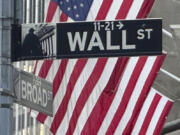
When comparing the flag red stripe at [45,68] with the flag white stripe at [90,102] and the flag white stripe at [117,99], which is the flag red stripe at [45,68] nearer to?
the flag white stripe at [90,102]

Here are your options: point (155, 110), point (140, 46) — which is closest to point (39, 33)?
point (140, 46)

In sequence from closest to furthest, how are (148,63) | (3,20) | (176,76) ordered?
(3,20) → (148,63) → (176,76)

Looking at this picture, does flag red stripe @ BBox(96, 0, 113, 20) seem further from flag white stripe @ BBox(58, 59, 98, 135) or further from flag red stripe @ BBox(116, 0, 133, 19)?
flag white stripe @ BBox(58, 59, 98, 135)

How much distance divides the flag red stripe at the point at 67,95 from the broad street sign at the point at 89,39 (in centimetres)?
692

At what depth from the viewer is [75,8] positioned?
16500 millimetres

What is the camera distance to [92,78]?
16.6 meters

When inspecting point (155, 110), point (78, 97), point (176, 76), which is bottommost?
point (176, 76)

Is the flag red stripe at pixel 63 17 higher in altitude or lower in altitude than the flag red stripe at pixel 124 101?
higher

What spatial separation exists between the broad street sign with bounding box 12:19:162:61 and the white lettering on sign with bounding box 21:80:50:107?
0.37 metres

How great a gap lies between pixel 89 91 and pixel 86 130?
1006 mm

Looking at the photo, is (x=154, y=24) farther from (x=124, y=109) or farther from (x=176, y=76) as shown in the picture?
(x=176, y=76)

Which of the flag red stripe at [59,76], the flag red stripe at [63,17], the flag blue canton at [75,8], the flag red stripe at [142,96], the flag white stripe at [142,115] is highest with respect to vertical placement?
the flag blue canton at [75,8]

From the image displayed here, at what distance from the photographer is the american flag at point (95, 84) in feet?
53.8

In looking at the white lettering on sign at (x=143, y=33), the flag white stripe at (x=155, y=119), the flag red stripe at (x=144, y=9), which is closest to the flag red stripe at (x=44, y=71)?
the flag red stripe at (x=144, y=9)
